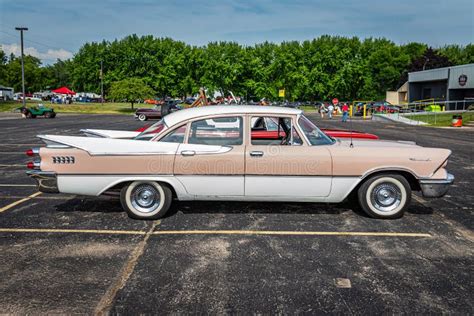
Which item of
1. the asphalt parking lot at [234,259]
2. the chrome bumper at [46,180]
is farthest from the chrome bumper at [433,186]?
the chrome bumper at [46,180]

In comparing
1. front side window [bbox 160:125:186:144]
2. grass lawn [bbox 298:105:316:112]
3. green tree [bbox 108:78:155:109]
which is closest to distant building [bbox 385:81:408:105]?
grass lawn [bbox 298:105:316:112]

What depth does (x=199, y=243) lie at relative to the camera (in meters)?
4.72

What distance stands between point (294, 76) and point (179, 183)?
77119mm

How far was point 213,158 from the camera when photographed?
17.5ft

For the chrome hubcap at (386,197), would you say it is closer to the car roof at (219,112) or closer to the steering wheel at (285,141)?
the steering wheel at (285,141)

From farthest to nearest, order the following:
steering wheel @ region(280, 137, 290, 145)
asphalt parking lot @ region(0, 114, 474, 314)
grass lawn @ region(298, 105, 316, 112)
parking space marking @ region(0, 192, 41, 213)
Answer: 1. grass lawn @ region(298, 105, 316, 112)
2. parking space marking @ region(0, 192, 41, 213)
3. steering wheel @ region(280, 137, 290, 145)
4. asphalt parking lot @ region(0, 114, 474, 314)

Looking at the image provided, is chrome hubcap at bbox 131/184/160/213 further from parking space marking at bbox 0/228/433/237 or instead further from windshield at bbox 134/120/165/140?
windshield at bbox 134/120/165/140

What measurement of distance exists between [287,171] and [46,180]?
3.32m

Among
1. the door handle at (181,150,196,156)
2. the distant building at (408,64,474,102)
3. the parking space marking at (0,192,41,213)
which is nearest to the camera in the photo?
the door handle at (181,150,196,156)

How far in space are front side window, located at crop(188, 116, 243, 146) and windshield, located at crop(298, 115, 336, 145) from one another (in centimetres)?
90

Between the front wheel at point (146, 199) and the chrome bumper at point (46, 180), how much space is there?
2.98 ft

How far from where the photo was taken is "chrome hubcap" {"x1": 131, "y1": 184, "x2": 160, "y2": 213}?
553cm

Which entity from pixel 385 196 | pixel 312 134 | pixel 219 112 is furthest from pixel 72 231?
pixel 385 196

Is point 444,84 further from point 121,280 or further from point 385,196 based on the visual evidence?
point 121,280
